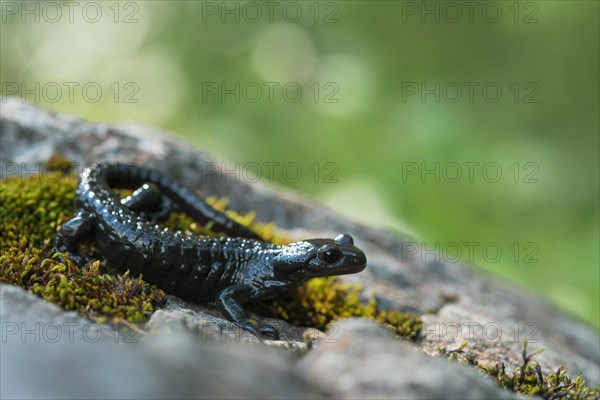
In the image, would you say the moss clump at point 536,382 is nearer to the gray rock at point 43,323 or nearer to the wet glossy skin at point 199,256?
the wet glossy skin at point 199,256

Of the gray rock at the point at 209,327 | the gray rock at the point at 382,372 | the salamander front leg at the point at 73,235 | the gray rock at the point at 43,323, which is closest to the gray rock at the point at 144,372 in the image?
the gray rock at the point at 382,372

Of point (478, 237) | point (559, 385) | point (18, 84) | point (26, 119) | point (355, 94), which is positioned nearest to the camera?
point (559, 385)

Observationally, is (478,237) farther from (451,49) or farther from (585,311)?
(451,49)

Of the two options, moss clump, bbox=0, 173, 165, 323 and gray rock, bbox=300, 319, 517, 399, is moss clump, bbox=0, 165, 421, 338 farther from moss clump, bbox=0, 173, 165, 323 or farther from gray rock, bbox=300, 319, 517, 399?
gray rock, bbox=300, 319, 517, 399

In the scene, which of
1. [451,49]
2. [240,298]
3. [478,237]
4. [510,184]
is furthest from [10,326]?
[451,49]

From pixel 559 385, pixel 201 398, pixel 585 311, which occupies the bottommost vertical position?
pixel 201 398

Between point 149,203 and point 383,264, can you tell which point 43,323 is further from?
point 383,264

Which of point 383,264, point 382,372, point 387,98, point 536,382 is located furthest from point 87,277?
point 387,98

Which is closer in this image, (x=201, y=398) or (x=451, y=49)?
(x=201, y=398)
